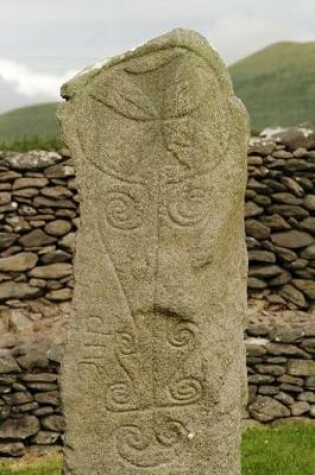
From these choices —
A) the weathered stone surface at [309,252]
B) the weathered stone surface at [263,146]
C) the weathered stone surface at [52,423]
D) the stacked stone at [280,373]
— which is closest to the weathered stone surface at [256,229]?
the weathered stone surface at [309,252]

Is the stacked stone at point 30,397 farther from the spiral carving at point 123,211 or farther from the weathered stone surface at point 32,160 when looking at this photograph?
the spiral carving at point 123,211

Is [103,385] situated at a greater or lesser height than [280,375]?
greater

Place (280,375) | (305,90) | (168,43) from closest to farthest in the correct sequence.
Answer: (168,43) < (280,375) < (305,90)

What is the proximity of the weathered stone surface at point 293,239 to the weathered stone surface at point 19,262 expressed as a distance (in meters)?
2.60

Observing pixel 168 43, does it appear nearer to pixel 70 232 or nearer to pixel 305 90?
pixel 70 232

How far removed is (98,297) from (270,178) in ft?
20.4

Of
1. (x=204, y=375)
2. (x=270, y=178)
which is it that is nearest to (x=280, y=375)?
(x=270, y=178)

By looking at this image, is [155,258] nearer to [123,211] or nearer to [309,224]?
[123,211]

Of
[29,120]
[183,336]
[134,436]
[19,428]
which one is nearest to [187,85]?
[183,336]

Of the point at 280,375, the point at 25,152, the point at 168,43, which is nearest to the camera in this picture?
the point at 168,43

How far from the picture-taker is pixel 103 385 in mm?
5027

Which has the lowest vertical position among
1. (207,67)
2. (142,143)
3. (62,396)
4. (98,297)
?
(62,396)

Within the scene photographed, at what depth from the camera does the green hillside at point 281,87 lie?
27.4 meters

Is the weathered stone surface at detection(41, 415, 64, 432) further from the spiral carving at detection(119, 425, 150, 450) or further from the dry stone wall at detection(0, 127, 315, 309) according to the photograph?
the spiral carving at detection(119, 425, 150, 450)
